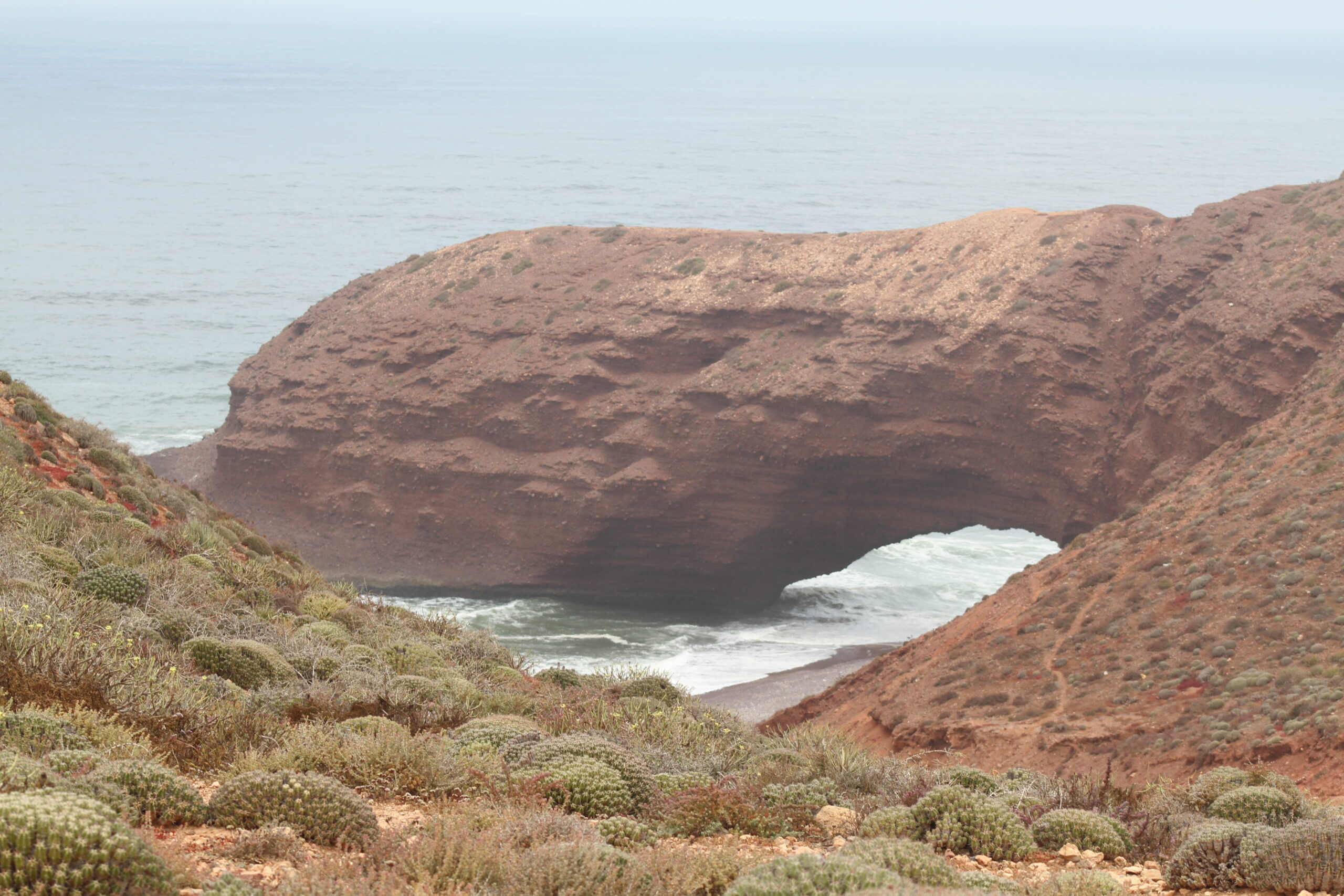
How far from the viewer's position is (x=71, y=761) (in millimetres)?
6266

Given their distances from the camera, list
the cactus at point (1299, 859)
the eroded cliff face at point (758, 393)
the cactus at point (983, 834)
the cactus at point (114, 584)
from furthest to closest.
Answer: the eroded cliff face at point (758, 393)
the cactus at point (114, 584)
the cactus at point (983, 834)
the cactus at point (1299, 859)

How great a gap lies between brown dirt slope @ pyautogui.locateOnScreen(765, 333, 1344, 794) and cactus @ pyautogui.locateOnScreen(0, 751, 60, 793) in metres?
12.4

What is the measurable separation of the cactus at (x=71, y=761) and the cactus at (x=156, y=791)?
72mm

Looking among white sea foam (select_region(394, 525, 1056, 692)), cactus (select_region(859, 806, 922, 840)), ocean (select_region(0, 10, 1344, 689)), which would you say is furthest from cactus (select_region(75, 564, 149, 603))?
ocean (select_region(0, 10, 1344, 689))

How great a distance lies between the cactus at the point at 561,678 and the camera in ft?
56.4

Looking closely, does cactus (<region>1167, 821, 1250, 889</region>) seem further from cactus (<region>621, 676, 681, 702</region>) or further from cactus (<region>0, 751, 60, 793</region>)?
cactus (<region>621, 676, 681, 702</region>)

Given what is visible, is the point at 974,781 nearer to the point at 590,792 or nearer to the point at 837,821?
the point at 837,821

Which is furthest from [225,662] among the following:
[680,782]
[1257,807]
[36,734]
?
[1257,807]

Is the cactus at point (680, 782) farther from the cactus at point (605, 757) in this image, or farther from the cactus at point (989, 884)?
the cactus at point (989, 884)

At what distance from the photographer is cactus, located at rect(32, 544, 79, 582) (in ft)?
41.3

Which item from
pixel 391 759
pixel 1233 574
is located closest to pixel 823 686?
pixel 1233 574

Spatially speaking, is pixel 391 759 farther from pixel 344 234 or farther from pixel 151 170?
pixel 151 170

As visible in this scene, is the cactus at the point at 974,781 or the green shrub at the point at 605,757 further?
the cactus at the point at 974,781

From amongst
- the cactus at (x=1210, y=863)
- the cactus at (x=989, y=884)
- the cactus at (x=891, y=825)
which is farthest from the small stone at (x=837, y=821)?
the cactus at (x=1210, y=863)
